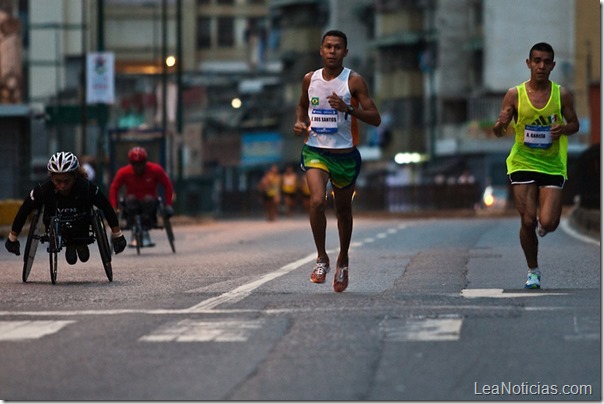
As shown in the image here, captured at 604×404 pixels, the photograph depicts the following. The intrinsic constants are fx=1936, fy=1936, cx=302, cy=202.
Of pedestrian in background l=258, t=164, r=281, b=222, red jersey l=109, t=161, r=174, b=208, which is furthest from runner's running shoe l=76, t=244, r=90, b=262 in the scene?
pedestrian in background l=258, t=164, r=281, b=222

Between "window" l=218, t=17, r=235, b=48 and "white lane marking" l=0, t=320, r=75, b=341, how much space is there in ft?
403

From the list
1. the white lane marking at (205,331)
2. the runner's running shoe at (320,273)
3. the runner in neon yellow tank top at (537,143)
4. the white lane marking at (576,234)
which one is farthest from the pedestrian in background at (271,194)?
the white lane marking at (205,331)

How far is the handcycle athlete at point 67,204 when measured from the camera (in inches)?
715

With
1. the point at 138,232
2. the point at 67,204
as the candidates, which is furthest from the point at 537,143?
the point at 138,232

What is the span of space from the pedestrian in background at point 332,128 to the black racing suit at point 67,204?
3.20 meters

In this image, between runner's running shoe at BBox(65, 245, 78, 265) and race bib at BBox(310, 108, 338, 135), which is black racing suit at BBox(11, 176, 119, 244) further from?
race bib at BBox(310, 108, 338, 135)

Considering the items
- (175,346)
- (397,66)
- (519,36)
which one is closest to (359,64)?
(397,66)

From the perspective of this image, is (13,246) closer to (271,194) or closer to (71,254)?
(71,254)

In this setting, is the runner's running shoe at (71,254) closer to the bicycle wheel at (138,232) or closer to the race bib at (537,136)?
the race bib at (537,136)

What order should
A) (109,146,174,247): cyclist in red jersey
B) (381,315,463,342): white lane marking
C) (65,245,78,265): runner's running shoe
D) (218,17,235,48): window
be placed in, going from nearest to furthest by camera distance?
(381,315,463,342): white lane marking, (65,245,78,265): runner's running shoe, (109,146,174,247): cyclist in red jersey, (218,17,235,48): window

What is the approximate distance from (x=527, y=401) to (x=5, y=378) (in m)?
2.65

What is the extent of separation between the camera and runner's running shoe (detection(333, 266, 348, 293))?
51.0 ft

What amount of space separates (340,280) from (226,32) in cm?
12003

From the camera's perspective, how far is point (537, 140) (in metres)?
16.2
